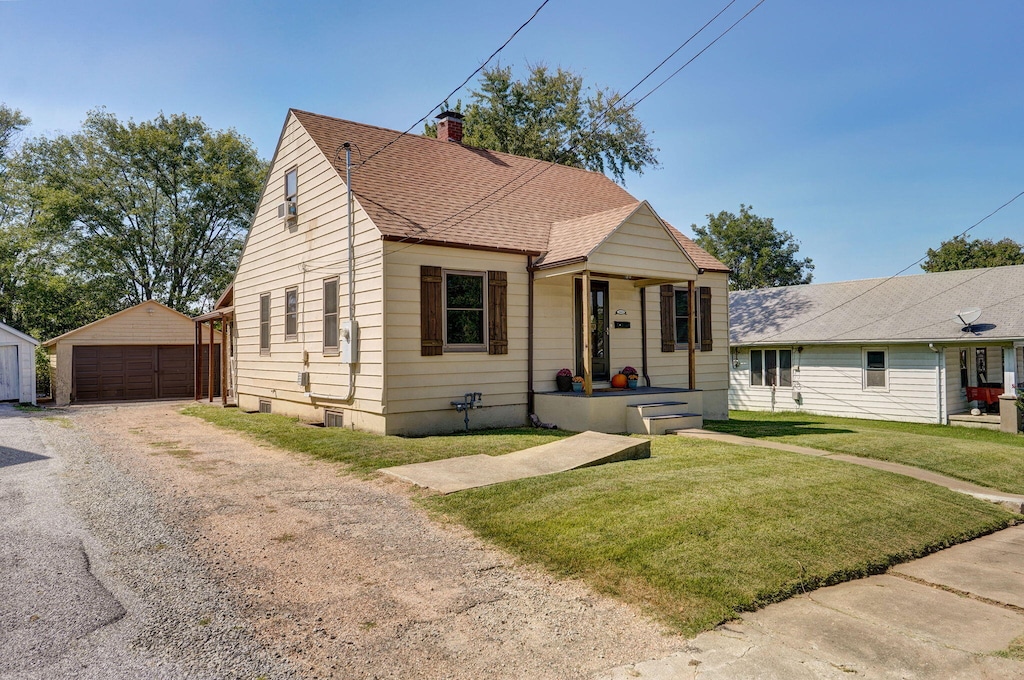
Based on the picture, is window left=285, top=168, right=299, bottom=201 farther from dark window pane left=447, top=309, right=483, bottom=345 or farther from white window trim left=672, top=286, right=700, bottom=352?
white window trim left=672, top=286, right=700, bottom=352

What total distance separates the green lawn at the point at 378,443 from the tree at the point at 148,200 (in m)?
25.0

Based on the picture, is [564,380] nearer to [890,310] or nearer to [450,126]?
[450,126]

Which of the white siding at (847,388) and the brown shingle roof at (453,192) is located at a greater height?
the brown shingle roof at (453,192)

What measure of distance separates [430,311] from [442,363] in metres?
0.97

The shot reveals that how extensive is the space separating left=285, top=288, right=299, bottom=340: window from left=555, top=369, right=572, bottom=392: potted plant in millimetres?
6004

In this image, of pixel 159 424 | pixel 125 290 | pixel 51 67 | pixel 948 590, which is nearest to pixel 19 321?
pixel 125 290

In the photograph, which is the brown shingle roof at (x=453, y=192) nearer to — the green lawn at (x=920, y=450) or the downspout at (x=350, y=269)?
the downspout at (x=350, y=269)

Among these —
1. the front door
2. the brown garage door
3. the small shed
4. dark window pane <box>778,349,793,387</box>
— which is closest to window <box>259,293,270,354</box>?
the front door

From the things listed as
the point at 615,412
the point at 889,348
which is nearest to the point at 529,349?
the point at 615,412

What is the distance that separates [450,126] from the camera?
16.2 meters

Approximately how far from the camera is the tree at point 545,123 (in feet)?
93.2

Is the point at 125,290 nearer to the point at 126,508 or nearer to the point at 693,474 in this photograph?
the point at 126,508

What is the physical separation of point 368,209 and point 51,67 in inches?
206

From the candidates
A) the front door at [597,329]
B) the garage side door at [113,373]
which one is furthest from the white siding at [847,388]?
the garage side door at [113,373]
